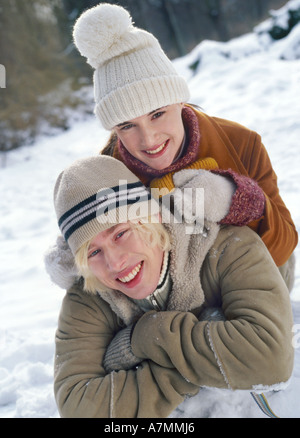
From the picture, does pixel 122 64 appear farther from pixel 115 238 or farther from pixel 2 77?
pixel 2 77

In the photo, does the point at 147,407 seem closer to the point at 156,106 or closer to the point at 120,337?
the point at 120,337

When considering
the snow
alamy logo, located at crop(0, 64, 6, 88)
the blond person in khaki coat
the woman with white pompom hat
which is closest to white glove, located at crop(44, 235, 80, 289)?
the blond person in khaki coat

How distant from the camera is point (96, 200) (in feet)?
4.35

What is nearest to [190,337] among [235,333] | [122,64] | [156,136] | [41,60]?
[235,333]

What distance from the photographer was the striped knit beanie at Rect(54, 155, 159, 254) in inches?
51.9

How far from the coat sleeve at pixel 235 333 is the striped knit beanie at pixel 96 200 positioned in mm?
365

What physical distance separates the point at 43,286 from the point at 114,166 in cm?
184

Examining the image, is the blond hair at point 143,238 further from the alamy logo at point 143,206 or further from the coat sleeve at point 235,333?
the coat sleeve at point 235,333

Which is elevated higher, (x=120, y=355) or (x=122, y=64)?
(x=122, y=64)

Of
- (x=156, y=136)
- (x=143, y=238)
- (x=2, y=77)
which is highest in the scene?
(x=2, y=77)

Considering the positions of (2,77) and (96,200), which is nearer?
(96,200)

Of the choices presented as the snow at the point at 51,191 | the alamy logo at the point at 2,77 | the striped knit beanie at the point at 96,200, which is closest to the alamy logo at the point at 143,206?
the striped knit beanie at the point at 96,200

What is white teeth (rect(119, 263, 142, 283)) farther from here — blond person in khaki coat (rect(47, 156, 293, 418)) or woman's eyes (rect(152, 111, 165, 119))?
woman's eyes (rect(152, 111, 165, 119))

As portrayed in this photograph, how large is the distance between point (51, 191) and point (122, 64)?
3.94 meters
